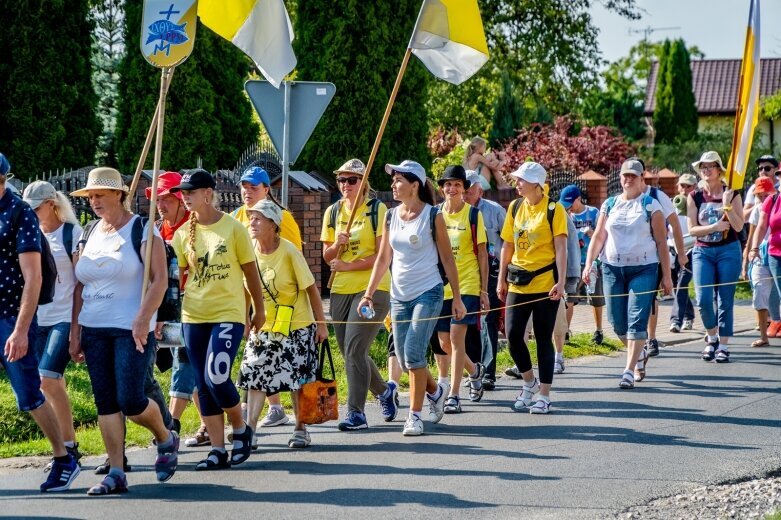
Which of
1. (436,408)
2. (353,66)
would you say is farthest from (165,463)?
(353,66)

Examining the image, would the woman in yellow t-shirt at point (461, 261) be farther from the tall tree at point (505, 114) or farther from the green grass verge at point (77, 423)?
the tall tree at point (505, 114)

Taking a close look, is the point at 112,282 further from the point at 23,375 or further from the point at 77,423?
the point at 77,423

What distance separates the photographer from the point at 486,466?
7.73 metres

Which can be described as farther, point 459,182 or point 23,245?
point 459,182

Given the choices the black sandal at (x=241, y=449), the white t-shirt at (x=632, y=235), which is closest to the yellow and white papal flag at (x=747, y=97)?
the white t-shirt at (x=632, y=235)

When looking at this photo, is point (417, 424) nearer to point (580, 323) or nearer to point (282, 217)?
point (282, 217)

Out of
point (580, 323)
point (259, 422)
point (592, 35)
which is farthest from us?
point (592, 35)

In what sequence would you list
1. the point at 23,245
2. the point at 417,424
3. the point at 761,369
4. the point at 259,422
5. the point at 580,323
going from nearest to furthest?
the point at 23,245 < the point at 417,424 < the point at 259,422 < the point at 761,369 < the point at 580,323

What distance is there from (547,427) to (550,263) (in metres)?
1.30

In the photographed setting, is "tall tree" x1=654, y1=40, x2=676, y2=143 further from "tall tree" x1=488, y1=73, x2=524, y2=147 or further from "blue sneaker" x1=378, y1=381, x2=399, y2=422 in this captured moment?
"blue sneaker" x1=378, y1=381, x2=399, y2=422

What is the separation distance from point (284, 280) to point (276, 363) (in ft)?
1.76

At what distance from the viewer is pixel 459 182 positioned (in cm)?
985

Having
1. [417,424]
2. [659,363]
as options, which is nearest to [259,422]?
[417,424]

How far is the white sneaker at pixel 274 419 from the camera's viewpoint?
9.29 metres
